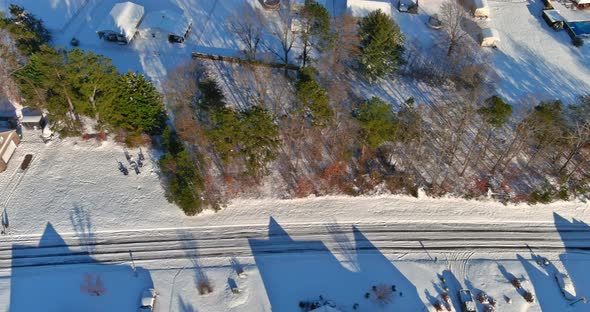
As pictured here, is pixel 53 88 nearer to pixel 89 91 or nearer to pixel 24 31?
pixel 89 91

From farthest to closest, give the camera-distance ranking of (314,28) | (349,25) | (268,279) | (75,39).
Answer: (75,39), (349,25), (314,28), (268,279)

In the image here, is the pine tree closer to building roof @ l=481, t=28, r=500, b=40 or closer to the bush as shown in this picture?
the bush

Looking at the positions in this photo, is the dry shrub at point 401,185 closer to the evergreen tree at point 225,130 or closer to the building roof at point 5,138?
the evergreen tree at point 225,130

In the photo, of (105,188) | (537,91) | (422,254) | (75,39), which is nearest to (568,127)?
(537,91)

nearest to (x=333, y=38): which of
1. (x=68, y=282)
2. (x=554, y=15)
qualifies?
(x=554, y=15)

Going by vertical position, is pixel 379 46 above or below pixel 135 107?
below

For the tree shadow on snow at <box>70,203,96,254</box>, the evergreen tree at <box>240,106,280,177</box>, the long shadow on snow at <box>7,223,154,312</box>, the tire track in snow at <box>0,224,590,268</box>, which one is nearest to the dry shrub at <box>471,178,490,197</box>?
the tire track in snow at <box>0,224,590,268</box>

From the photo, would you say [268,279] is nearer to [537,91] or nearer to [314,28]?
[314,28]
